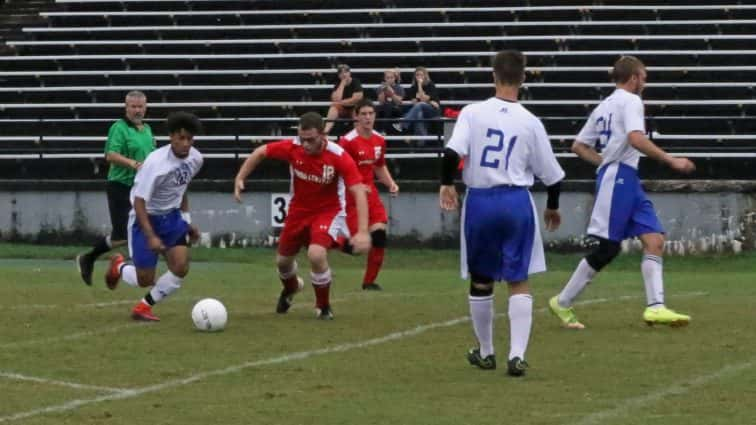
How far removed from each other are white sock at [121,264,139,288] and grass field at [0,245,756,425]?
1.25ft

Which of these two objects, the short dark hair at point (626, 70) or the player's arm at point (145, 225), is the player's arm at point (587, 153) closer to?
the short dark hair at point (626, 70)

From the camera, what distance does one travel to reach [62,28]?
31422mm

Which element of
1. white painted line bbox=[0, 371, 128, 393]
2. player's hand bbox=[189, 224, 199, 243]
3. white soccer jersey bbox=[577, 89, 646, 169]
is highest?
white soccer jersey bbox=[577, 89, 646, 169]

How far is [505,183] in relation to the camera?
10062 mm

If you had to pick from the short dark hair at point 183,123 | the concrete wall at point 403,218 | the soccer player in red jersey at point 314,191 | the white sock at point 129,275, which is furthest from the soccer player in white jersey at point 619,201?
the concrete wall at point 403,218

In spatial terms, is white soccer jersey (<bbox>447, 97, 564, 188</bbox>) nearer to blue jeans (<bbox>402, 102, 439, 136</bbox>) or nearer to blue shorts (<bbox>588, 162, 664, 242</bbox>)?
blue shorts (<bbox>588, 162, 664, 242</bbox>)

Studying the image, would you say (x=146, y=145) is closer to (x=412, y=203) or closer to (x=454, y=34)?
(x=412, y=203)

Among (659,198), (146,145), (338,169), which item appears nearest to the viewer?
(338,169)

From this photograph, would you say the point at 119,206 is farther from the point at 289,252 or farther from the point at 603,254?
the point at 603,254

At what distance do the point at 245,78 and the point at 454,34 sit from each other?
3926 millimetres

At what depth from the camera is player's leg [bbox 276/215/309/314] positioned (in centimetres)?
1384

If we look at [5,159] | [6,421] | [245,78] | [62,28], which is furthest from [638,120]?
[62,28]

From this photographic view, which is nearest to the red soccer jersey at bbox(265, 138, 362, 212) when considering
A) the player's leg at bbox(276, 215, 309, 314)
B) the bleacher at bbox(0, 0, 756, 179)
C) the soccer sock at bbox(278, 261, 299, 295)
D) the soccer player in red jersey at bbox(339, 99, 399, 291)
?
the player's leg at bbox(276, 215, 309, 314)

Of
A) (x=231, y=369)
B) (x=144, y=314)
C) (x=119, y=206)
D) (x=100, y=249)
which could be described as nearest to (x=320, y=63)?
(x=119, y=206)
